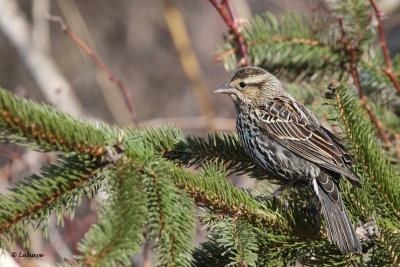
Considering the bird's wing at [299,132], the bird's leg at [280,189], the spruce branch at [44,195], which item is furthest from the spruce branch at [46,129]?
the bird's wing at [299,132]

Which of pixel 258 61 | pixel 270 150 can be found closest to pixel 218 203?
pixel 270 150

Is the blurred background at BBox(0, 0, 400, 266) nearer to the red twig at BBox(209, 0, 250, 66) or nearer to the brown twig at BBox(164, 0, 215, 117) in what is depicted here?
the brown twig at BBox(164, 0, 215, 117)

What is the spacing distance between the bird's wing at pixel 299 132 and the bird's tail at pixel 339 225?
321 mm

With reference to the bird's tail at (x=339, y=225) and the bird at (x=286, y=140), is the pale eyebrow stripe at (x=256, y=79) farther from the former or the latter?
the bird's tail at (x=339, y=225)

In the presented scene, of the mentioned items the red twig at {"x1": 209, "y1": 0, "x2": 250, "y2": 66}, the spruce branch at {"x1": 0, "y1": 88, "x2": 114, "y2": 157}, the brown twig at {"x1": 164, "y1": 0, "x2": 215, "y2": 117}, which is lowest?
the spruce branch at {"x1": 0, "y1": 88, "x2": 114, "y2": 157}

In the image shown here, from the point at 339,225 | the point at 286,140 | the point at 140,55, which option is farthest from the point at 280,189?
the point at 140,55

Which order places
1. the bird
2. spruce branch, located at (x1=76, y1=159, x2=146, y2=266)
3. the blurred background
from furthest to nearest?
the blurred background → the bird → spruce branch, located at (x1=76, y1=159, x2=146, y2=266)

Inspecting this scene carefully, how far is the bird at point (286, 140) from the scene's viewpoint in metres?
2.91

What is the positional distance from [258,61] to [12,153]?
238 centimetres

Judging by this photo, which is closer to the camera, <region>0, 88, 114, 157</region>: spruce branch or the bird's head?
<region>0, 88, 114, 157</region>: spruce branch

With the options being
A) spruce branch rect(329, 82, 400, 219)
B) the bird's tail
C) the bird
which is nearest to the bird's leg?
the bird

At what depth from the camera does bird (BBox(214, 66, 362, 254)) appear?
2914 mm

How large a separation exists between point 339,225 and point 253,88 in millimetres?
1674

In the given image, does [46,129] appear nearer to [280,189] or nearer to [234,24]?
[280,189]
